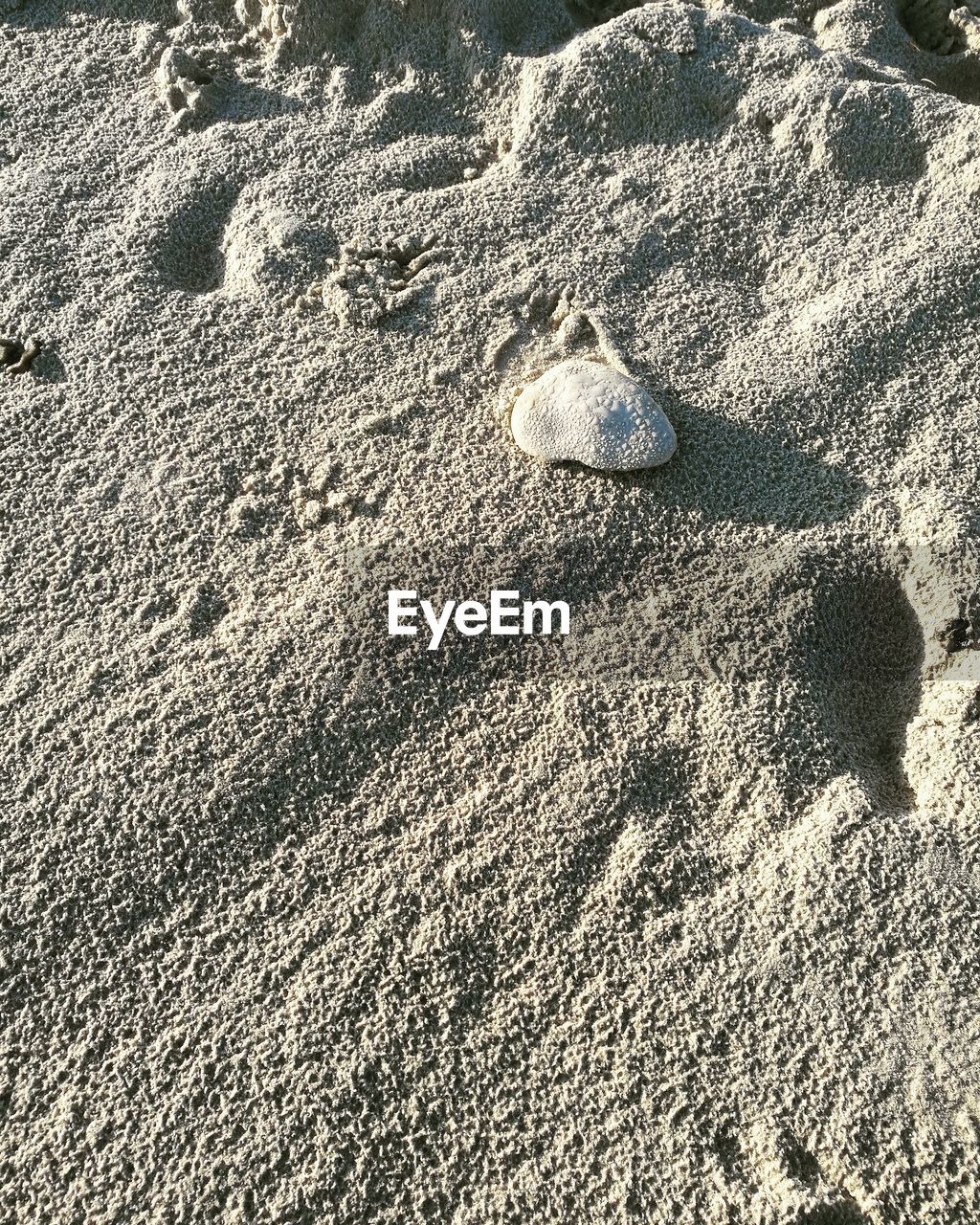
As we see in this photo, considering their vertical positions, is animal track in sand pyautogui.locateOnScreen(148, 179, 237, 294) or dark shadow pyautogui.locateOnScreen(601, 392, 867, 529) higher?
animal track in sand pyautogui.locateOnScreen(148, 179, 237, 294)

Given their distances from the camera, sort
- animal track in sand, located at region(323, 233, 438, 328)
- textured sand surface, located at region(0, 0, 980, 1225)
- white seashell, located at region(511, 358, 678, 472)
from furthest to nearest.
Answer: animal track in sand, located at region(323, 233, 438, 328), white seashell, located at region(511, 358, 678, 472), textured sand surface, located at region(0, 0, 980, 1225)

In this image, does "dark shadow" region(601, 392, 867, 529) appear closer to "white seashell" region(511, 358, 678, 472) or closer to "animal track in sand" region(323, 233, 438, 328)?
"white seashell" region(511, 358, 678, 472)

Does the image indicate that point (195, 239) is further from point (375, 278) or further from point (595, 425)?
point (595, 425)

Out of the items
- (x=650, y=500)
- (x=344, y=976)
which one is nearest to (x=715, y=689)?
(x=650, y=500)

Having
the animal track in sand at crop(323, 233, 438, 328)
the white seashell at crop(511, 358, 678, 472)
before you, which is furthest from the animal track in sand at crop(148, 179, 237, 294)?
the white seashell at crop(511, 358, 678, 472)

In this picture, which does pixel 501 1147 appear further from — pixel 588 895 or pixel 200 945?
pixel 200 945

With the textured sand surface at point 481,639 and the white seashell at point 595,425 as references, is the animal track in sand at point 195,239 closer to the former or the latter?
Result: the textured sand surface at point 481,639

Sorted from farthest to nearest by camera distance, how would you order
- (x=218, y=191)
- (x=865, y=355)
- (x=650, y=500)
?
(x=218, y=191)
(x=865, y=355)
(x=650, y=500)
